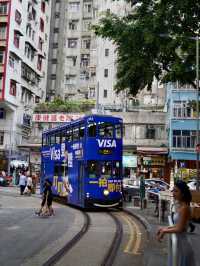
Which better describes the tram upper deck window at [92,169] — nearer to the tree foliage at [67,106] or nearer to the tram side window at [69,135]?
the tram side window at [69,135]

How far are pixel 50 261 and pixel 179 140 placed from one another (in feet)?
124

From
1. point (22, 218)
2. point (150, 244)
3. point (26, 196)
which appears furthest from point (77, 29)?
point (150, 244)

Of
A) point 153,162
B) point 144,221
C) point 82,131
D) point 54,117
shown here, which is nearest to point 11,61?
point 54,117

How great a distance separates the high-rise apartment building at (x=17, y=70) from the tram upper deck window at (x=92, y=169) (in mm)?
31754

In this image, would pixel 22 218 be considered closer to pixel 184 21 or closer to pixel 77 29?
pixel 184 21

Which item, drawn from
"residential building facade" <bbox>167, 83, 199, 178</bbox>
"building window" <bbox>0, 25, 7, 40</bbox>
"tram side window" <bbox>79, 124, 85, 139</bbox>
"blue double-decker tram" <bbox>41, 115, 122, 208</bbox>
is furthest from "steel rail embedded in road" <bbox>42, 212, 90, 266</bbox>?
"building window" <bbox>0, 25, 7, 40</bbox>

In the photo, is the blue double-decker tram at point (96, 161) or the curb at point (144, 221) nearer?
the curb at point (144, 221)

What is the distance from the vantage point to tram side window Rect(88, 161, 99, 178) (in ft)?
72.5

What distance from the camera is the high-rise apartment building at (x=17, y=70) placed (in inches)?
2088

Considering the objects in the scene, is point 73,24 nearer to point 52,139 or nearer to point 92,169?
point 52,139

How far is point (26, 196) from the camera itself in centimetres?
3241

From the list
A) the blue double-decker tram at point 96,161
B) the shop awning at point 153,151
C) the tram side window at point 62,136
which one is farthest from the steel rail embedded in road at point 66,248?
the shop awning at point 153,151

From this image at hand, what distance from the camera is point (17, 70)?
183ft

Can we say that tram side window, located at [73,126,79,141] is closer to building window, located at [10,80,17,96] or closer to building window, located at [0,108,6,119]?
building window, located at [10,80,17,96]
